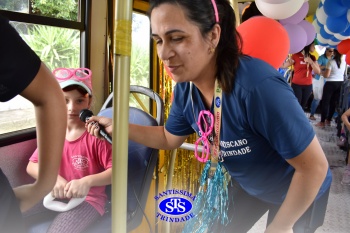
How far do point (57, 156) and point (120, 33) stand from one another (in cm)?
29

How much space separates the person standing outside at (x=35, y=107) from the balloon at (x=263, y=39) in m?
0.98

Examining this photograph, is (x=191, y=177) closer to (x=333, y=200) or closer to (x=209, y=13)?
(x=333, y=200)

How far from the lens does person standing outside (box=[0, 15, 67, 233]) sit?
1.81 feet

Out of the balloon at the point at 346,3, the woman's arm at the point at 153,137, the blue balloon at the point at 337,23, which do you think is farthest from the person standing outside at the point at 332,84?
the woman's arm at the point at 153,137

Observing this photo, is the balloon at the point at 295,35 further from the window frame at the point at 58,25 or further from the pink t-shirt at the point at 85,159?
the pink t-shirt at the point at 85,159

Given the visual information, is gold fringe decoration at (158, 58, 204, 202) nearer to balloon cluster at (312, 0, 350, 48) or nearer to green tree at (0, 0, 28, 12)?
green tree at (0, 0, 28, 12)

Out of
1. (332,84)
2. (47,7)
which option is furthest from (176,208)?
(332,84)

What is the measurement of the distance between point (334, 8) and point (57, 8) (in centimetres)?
234

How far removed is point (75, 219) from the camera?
1.30m

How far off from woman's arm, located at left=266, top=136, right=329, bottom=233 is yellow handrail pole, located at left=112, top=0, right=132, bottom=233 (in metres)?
0.48

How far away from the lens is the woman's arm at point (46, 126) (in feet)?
2.00

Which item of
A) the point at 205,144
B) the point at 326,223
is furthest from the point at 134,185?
the point at 326,223

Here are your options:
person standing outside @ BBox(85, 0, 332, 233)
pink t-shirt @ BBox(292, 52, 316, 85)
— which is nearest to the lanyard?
person standing outside @ BBox(85, 0, 332, 233)

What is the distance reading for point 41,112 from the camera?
634mm
